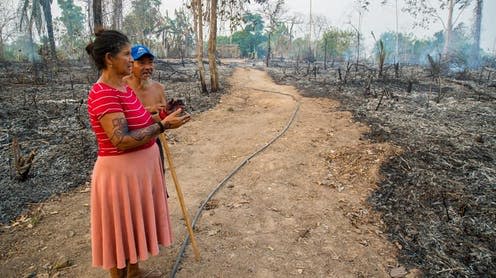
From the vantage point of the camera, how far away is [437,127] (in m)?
7.17

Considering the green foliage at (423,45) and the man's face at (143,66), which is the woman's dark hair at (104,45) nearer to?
the man's face at (143,66)

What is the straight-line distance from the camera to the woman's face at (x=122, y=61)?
1.92 m

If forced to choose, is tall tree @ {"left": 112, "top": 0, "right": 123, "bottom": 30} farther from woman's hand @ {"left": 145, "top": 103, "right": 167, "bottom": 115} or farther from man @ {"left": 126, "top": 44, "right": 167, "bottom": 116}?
woman's hand @ {"left": 145, "top": 103, "right": 167, "bottom": 115}

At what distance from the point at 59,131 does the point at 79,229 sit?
3.52m

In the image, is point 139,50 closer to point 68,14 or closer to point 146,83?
point 146,83

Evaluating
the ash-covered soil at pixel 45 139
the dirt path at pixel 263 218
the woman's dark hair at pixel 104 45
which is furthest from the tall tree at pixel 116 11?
the woman's dark hair at pixel 104 45

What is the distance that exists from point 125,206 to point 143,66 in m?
1.31

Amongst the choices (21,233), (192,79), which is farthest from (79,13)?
(21,233)

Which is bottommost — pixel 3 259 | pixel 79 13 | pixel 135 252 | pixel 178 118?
pixel 3 259

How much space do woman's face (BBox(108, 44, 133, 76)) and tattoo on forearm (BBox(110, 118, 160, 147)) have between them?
318mm

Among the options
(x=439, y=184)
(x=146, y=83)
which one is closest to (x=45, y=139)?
(x=146, y=83)

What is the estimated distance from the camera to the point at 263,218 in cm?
379

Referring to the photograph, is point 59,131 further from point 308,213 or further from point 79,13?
point 79,13

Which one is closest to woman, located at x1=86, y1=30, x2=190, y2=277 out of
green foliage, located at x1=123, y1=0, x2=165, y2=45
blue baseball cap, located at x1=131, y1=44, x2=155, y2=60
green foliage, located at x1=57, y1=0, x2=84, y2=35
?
blue baseball cap, located at x1=131, y1=44, x2=155, y2=60
